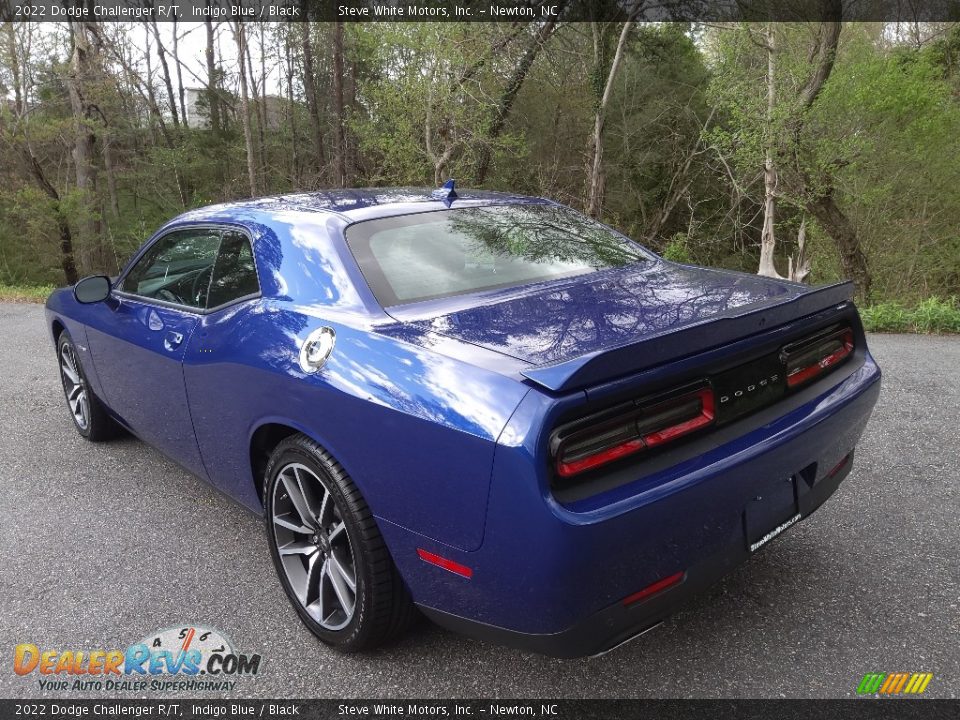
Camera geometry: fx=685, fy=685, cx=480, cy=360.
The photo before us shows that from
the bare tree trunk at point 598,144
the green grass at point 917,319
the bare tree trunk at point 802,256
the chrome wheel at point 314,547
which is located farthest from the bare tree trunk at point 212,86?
the chrome wheel at point 314,547

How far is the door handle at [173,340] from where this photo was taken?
288 centimetres

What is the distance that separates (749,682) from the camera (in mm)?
2039

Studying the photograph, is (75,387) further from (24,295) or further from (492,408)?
(24,295)

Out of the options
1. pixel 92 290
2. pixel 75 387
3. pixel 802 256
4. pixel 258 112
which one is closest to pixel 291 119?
pixel 258 112

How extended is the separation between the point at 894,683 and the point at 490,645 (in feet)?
4.00

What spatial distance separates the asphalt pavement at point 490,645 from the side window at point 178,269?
3.44 feet

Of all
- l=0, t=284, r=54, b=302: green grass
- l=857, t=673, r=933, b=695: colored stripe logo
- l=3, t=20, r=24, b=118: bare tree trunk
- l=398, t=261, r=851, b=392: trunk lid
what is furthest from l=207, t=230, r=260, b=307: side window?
l=3, t=20, r=24, b=118: bare tree trunk

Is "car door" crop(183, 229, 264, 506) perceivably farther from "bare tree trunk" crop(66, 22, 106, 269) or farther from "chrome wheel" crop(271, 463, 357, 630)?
"bare tree trunk" crop(66, 22, 106, 269)

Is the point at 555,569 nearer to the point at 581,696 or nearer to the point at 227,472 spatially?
the point at 581,696

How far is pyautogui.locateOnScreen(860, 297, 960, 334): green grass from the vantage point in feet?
23.0

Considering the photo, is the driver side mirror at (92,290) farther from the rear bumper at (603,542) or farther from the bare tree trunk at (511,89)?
the bare tree trunk at (511,89)

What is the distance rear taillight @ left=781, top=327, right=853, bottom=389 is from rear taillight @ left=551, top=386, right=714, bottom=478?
0.44 metres

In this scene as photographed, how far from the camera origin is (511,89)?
54.1ft

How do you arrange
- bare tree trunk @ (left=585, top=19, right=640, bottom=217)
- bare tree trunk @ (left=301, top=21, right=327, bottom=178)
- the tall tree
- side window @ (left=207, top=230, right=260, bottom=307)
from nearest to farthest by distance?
side window @ (left=207, top=230, right=260, bottom=307)
the tall tree
bare tree trunk @ (left=585, top=19, right=640, bottom=217)
bare tree trunk @ (left=301, top=21, right=327, bottom=178)
